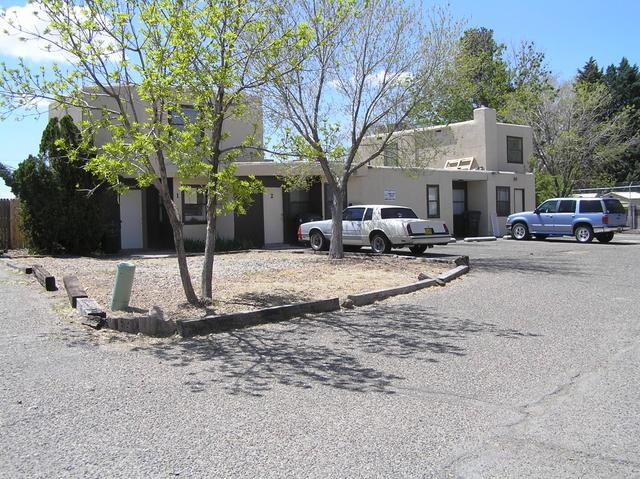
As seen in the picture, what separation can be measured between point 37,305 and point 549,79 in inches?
1561

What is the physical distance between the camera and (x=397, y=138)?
17375mm

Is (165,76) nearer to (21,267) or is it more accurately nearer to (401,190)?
(21,267)

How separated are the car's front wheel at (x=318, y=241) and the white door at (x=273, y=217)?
2719mm

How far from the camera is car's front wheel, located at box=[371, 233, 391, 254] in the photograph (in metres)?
18.7

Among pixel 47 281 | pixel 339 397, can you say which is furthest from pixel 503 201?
pixel 339 397

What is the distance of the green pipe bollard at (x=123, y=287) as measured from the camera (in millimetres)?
9164

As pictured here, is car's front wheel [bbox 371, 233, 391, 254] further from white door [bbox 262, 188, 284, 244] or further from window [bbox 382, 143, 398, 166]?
white door [bbox 262, 188, 284, 244]

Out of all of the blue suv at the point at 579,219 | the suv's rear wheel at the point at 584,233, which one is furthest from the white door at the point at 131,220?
the suv's rear wheel at the point at 584,233

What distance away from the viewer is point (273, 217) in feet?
75.2

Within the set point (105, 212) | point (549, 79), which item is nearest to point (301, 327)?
point (105, 212)

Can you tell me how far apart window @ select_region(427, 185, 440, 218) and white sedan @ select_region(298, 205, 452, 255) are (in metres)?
7.63

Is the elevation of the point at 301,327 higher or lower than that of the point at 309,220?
lower

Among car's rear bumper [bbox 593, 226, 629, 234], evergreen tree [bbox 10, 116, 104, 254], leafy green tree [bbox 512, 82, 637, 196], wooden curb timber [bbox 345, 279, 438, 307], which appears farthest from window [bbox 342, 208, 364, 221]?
leafy green tree [bbox 512, 82, 637, 196]

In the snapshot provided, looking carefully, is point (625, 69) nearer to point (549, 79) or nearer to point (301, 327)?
point (549, 79)
